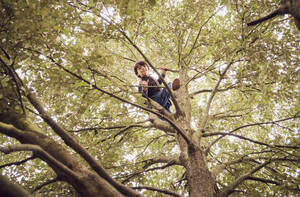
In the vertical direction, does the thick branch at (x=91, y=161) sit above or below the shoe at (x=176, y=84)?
below

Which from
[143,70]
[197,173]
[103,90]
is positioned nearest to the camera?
[103,90]

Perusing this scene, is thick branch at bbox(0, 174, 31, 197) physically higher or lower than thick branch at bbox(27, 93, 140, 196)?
lower

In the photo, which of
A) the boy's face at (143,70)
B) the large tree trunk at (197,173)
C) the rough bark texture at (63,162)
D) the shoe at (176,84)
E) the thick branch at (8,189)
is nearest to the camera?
the thick branch at (8,189)

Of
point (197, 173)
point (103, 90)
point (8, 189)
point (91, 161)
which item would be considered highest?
point (103, 90)

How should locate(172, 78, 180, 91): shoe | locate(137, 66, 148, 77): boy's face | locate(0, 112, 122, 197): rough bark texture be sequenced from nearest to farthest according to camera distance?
locate(0, 112, 122, 197): rough bark texture
locate(172, 78, 180, 91): shoe
locate(137, 66, 148, 77): boy's face

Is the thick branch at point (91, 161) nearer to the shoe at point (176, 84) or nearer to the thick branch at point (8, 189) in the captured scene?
the thick branch at point (8, 189)

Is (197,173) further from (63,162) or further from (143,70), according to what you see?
(143,70)

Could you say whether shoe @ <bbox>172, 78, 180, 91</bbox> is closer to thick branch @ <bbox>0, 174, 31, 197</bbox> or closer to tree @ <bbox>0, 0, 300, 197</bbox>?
tree @ <bbox>0, 0, 300, 197</bbox>

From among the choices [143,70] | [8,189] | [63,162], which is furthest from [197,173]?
[143,70]

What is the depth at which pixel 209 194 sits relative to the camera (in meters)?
3.19

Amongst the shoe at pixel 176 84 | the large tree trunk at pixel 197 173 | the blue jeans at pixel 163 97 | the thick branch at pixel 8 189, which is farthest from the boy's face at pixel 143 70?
the thick branch at pixel 8 189

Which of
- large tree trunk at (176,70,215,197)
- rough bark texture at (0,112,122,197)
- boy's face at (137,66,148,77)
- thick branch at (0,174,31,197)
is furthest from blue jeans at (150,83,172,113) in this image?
thick branch at (0,174,31,197)

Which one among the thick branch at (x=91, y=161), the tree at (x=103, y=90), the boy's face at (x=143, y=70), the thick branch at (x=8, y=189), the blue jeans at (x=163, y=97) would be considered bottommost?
the thick branch at (x=8, y=189)

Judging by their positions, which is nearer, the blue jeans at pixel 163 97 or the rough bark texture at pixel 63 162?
the rough bark texture at pixel 63 162
